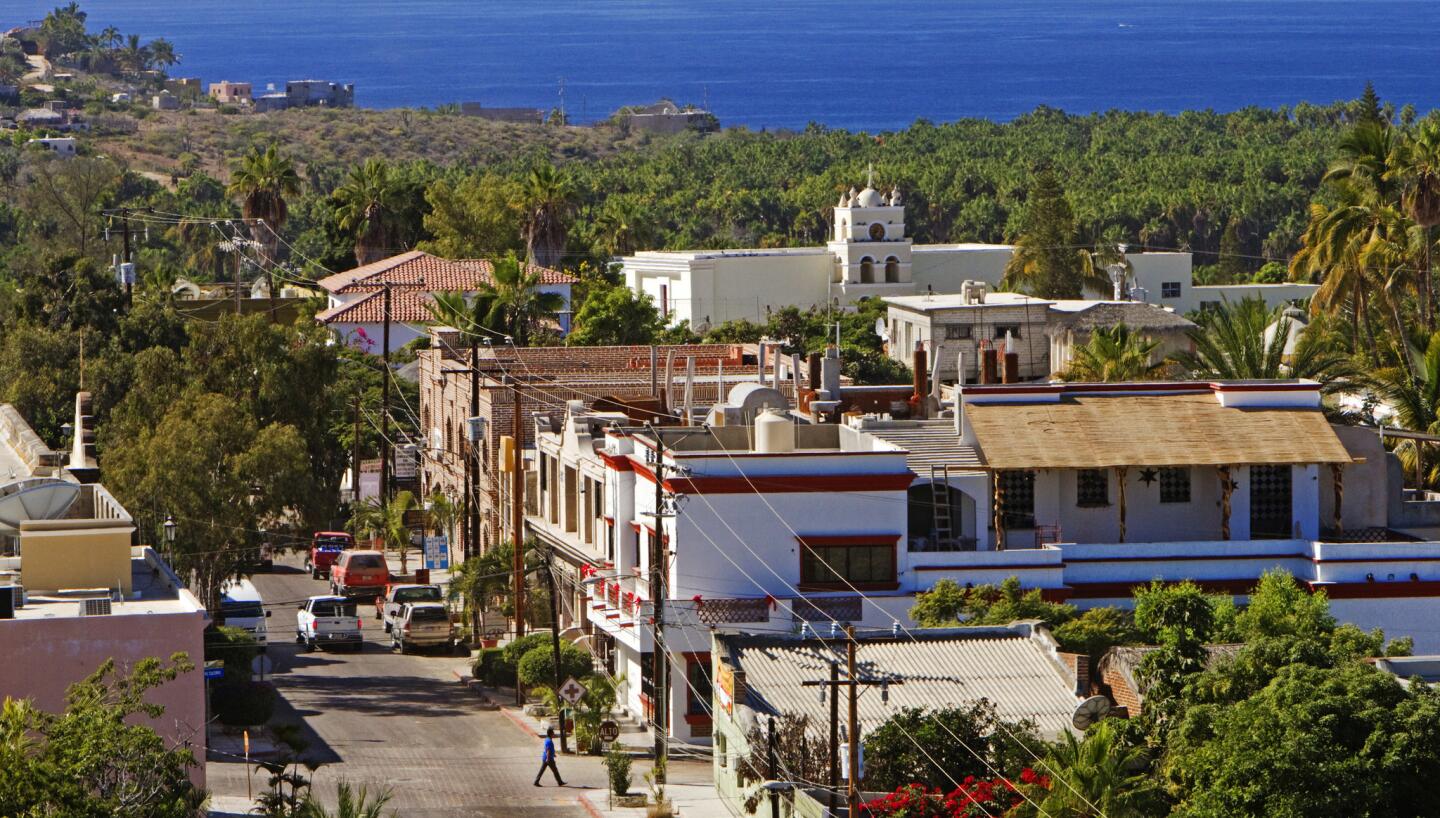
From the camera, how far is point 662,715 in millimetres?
44594

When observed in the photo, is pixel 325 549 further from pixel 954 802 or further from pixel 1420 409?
pixel 954 802

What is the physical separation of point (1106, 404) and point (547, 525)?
555 inches

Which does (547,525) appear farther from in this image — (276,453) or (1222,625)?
(1222,625)

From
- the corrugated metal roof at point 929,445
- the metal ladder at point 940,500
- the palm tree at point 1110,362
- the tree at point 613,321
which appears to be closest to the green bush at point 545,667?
the metal ladder at point 940,500

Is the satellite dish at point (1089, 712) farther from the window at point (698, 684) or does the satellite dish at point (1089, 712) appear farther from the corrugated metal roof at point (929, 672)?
the window at point (698, 684)

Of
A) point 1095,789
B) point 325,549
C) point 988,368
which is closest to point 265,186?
point 325,549

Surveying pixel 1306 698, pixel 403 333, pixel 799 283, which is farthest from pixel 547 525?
pixel 799 283

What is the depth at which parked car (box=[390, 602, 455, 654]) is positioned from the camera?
5744cm

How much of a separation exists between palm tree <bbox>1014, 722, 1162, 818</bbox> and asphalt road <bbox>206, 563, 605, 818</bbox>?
10236 millimetres

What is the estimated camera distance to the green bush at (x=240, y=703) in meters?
46.4

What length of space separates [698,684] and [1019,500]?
9.17 metres

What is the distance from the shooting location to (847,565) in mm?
49344

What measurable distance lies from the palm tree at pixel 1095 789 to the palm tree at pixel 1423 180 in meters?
44.0

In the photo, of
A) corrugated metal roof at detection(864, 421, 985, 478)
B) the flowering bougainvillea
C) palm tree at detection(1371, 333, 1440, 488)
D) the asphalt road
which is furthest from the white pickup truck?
palm tree at detection(1371, 333, 1440, 488)
